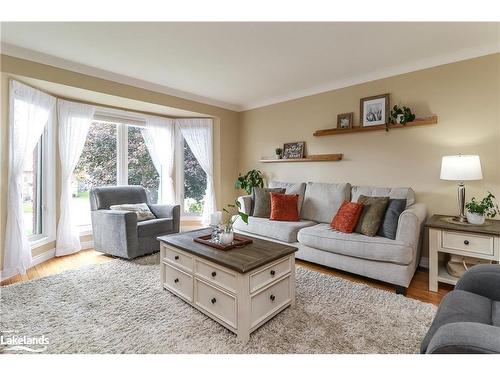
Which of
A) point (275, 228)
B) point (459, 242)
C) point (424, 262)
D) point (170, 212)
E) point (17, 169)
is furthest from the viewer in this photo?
point (170, 212)

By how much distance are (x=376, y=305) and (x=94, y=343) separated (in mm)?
2138

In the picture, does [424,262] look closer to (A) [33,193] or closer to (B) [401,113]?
(B) [401,113]

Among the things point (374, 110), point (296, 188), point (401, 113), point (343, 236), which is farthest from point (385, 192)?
point (296, 188)

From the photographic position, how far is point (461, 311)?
1218 millimetres

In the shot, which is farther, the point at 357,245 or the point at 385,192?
the point at 385,192

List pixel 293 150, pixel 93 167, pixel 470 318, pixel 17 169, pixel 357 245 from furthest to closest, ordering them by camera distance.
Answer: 1. pixel 293 150
2. pixel 93 167
3. pixel 17 169
4. pixel 357 245
5. pixel 470 318

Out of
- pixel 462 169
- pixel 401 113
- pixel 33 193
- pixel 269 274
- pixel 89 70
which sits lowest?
pixel 269 274

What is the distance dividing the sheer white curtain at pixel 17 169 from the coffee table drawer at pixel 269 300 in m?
2.72

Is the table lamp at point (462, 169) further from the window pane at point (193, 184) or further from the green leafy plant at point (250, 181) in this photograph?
the window pane at point (193, 184)

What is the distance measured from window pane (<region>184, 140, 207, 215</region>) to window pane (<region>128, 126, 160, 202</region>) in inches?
21.6

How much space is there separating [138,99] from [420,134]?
3705mm
